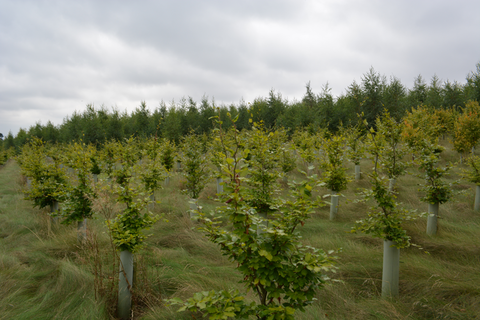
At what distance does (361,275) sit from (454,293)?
1.20 m

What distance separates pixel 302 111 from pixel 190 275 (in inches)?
771

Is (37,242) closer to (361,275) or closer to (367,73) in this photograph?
(361,275)

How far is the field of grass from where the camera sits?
3.32 meters

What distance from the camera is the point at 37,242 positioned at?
18.6 ft

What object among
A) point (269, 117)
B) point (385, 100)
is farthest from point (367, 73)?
point (269, 117)

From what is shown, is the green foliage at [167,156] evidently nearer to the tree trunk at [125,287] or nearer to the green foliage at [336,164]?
the green foliage at [336,164]

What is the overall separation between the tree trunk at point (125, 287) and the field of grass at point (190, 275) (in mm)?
102

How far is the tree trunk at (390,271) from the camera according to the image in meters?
3.71

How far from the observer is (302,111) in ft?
71.6

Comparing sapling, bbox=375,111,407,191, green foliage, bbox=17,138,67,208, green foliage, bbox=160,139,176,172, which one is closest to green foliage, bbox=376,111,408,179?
sapling, bbox=375,111,407,191

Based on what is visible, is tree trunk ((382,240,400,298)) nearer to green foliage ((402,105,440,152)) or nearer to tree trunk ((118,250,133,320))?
tree trunk ((118,250,133,320))

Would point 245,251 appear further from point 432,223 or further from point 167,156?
point 167,156

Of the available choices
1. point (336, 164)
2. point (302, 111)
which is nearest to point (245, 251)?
point (336, 164)

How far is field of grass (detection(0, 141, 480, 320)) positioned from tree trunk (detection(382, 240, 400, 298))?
133 mm
